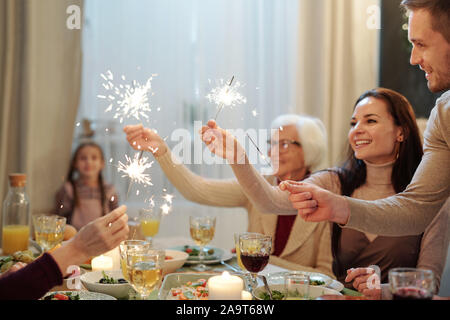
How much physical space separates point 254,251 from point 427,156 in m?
0.68

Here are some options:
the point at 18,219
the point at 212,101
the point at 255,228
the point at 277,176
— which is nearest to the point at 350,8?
the point at 212,101

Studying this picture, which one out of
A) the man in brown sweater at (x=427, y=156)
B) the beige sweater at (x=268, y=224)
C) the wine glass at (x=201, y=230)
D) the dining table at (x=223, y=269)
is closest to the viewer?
the dining table at (x=223, y=269)

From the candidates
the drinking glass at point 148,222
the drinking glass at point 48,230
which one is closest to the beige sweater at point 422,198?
the drinking glass at point 148,222

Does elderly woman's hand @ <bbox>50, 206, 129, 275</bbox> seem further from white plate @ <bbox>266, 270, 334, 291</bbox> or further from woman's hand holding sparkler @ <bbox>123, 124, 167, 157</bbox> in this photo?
woman's hand holding sparkler @ <bbox>123, 124, 167, 157</bbox>

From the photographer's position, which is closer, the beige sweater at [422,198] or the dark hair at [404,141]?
the beige sweater at [422,198]

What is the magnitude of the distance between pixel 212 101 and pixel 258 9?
0.71m

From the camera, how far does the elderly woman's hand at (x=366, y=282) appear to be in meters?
1.33

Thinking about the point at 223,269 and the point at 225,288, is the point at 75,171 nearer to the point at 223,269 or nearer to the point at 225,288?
the point at 223,269

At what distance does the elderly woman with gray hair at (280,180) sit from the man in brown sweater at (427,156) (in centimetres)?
66

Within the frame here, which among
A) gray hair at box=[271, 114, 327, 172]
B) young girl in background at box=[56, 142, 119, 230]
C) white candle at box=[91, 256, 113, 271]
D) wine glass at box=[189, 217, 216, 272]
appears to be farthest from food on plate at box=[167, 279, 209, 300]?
young girl in background at box=[56, 142, 119, 230]

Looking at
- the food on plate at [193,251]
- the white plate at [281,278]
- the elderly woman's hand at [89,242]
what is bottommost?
the food on plate at [193,251]

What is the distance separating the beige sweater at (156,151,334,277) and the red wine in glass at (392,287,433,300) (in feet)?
3.56

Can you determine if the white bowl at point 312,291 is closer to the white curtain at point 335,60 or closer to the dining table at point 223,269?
the dining table at point 223,269

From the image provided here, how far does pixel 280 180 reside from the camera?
2375 mm
